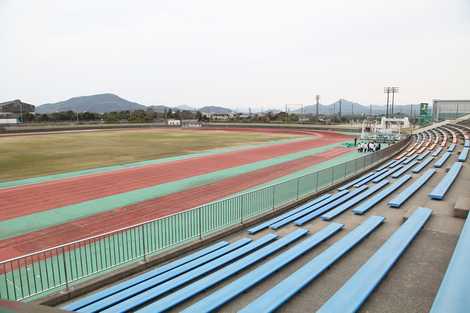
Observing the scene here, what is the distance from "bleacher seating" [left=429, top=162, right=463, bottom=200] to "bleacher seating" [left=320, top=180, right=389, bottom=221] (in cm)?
224

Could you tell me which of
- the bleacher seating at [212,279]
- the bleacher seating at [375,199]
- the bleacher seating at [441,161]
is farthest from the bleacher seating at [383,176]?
the bleacher seating at [212,279]

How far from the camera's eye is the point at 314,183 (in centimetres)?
1516

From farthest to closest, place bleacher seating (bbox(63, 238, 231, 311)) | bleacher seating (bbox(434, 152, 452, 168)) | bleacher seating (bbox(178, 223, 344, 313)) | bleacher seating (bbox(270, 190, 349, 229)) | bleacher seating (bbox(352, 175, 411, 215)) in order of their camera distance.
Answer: bleacher seating (bbox(434, 152, 452, 168))
bleacher seating (bbox(352, 175, 411, 215))
bleacher seating (bbox(270, 190, 349, 229))
bleacher seating (bbox(63, 238, 231, 311))
bleacher seating (bbox(178, 223, 344, 313))

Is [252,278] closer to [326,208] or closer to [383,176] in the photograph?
[326,208]

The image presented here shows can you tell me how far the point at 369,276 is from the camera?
5797 mm

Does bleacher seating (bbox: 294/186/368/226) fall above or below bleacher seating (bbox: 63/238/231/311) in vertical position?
Answer: above

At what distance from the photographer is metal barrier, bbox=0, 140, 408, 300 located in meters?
7.26

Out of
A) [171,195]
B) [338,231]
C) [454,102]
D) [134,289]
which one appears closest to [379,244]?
[338,231]

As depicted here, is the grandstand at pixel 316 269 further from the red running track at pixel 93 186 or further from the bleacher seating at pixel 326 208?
the red running track at pixel 93 186

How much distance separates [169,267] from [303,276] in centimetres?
356

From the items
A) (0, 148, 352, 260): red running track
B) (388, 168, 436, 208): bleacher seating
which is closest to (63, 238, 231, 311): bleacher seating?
(0, 148, 352, 260): red running track

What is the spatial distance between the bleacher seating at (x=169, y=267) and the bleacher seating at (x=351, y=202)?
3.12m

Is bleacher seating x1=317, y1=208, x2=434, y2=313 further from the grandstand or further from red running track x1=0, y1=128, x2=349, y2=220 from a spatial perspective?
red running track x1=0, y1=128, x2=349, y2=220

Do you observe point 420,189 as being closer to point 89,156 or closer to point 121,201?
point 121,201
